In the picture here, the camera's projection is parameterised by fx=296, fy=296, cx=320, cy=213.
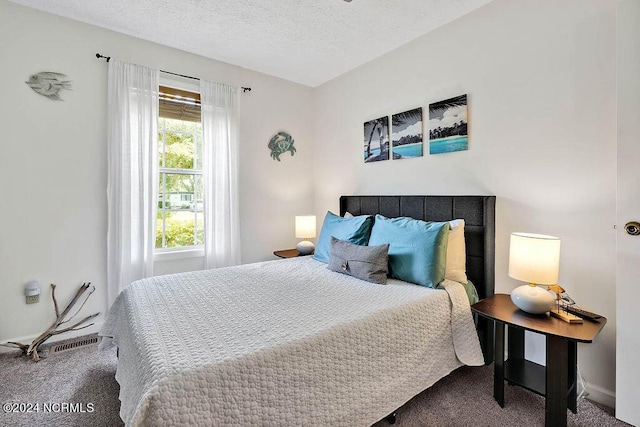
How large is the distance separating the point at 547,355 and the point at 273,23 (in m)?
2.93

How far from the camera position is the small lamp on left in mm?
2338

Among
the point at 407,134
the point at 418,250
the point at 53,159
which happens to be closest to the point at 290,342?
the point at 418,250

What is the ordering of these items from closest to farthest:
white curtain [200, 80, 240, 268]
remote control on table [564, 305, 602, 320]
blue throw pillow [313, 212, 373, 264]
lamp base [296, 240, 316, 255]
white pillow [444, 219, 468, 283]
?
remote control on table [564, 305, 602, 320] → white pillow [444, 219, 468, 283] → blue throw pillow [313, 212, 373, 264] → white curtain [200, 80, 240, 268] → lamp base [296, 240, 316, 255]

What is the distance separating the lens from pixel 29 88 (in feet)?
7.65

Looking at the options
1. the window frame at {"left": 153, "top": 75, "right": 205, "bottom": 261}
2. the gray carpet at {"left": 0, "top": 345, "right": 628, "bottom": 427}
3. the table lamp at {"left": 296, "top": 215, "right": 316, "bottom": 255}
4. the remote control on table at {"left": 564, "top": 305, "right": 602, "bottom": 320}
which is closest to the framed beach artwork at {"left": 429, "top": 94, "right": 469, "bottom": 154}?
the remote control on table at {"left": 564, "top": 305, "right": 602, "bottom": 320}

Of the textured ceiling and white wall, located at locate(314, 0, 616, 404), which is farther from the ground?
the textured ceiling

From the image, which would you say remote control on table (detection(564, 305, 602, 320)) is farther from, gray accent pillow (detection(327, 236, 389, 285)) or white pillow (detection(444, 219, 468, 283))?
gray accent pillow (detection(327, 236, 389, 285))

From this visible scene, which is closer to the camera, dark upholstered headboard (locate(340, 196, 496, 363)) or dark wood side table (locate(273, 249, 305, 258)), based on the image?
dark upholstered headboard (locate(340, 196, 496, 363))

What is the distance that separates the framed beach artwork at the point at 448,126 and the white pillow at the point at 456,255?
0.67 meters

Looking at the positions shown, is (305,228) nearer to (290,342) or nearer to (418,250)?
(418,250)

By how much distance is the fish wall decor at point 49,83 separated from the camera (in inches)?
92.4

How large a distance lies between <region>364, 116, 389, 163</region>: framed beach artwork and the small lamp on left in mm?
3093

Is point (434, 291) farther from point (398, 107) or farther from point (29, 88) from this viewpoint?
point (29, 88)

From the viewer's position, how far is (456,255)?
6.89ft
